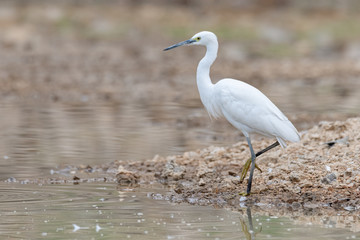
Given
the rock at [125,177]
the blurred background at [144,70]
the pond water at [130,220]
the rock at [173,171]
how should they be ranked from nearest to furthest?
the pond water at [130,220] < the rock at [125,177] < the rock at [173,171] < the blurred background at [144,70]

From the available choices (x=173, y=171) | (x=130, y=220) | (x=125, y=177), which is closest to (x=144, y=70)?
(x=173, y=171)

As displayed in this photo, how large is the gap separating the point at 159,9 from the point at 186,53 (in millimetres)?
10176

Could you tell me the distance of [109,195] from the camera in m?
9.12

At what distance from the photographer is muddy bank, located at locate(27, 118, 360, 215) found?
859 cm

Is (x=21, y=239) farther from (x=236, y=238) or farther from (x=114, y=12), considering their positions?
(x=114, y=12)

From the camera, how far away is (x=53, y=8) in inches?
1470

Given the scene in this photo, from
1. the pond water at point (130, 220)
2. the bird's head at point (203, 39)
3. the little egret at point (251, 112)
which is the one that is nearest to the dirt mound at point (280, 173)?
the little egret at point (251, 112)

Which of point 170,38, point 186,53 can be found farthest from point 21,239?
point 170,38

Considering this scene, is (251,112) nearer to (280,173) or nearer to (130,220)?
(280,173)

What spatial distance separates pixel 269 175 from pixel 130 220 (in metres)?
2.22

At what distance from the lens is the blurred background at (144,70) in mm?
13469

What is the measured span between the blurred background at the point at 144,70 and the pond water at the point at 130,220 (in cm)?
171

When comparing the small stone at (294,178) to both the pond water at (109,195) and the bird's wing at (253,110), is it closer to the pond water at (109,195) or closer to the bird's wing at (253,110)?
the bird's wing at (253,110)

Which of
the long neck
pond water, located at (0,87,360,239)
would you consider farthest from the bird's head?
pond water, located at (0,87,360,239)
